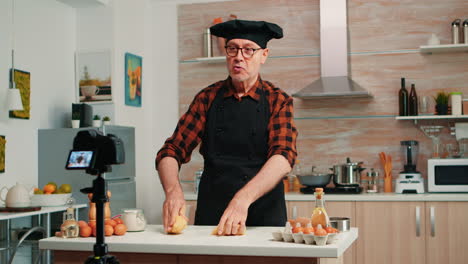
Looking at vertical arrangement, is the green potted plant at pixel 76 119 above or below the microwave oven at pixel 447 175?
above

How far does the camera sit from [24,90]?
4656 millimetres

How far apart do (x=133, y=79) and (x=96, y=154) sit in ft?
13.3

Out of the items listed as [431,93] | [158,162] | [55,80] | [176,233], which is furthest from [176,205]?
[431,93]

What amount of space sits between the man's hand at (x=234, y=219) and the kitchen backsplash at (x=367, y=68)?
334 cm

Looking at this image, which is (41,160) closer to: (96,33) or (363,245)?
(96,33)

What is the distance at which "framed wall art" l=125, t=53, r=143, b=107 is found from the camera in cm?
538

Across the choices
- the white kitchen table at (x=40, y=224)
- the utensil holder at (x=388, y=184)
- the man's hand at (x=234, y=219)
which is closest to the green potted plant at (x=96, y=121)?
the white kitchen table at (x=40, y=224)

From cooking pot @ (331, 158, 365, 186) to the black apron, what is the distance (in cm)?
244

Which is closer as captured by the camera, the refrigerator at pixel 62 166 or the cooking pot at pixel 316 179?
the refrigerator at pixel 62 166

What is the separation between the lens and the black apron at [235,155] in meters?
2.54

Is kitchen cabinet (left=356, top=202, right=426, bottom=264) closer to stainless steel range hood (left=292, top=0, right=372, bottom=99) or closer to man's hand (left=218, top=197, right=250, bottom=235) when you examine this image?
stainless steel range hood (left=292, top=0, right=372, bottom=99)

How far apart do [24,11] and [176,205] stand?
3056 mm

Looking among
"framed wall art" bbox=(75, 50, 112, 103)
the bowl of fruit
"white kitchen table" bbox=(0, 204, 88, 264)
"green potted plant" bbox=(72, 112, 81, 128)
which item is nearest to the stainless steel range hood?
"framed wall art" bbox=(75, 50, 112, 103)

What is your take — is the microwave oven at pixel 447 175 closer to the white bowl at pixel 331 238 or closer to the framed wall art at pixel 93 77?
the framed wall art at pixel 93 77
